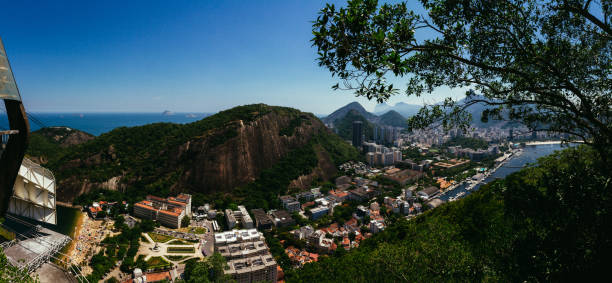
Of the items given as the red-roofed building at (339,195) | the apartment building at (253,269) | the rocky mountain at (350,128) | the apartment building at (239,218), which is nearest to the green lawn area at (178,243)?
the apartment building at (239,218)

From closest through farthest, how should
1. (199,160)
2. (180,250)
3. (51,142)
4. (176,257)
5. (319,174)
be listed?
(176,257)
(180,250)
(199,160)
(319,174)
(51,142)

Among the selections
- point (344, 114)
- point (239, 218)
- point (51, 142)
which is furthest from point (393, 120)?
point (51, 142)

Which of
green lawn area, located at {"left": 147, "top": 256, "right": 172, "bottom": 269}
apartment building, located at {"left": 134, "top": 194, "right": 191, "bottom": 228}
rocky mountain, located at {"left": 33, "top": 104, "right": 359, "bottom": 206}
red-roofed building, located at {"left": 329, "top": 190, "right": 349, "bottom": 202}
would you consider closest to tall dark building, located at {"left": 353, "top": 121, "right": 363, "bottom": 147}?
rocky mountain, located at {"left": 33, "top": 104, "right": 359, "bottom": 206}

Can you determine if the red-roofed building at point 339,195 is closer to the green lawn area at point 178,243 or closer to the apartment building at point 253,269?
the apartment building at point 253,269

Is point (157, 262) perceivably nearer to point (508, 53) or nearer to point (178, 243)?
point (178, 243)

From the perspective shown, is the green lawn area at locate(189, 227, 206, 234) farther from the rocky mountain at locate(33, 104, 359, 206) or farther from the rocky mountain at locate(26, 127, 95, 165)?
the rocky mountain at locate(26, 127, 95, 165)

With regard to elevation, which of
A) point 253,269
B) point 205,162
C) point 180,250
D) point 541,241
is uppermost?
point 541,241
